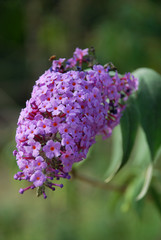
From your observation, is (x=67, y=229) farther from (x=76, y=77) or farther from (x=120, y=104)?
(x=76, y=77)

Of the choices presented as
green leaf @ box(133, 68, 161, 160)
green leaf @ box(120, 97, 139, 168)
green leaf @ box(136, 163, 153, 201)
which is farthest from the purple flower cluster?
green leaf @ box(136, 163, 153, 201)

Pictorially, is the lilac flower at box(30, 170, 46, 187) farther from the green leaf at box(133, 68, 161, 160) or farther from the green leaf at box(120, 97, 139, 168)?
the green leaf at box(133, 68, 161, 160)

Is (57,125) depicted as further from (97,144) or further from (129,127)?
(97,144)

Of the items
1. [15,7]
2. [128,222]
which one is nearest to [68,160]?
[128,222]

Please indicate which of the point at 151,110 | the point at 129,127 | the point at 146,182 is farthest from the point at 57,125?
the point at 146,182

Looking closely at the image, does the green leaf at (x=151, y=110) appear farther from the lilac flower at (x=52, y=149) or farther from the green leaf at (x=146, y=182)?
the lilac flower at (x=52, y=149)
